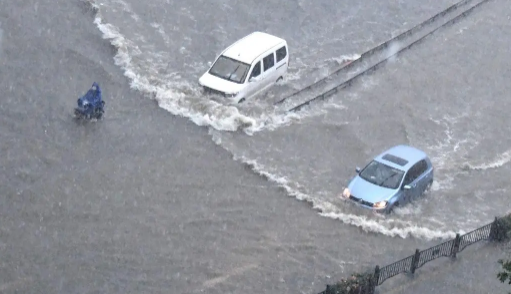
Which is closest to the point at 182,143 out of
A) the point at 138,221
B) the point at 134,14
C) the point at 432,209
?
the point at 138,221

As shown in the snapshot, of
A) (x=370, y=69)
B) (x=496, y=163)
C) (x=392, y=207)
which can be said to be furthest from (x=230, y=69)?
(x=496, y=163)

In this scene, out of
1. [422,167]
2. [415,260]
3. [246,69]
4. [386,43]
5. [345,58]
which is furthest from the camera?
[386,43]

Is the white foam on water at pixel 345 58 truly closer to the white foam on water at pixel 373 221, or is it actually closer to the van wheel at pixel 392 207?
the white foam on water at pixel 373 221

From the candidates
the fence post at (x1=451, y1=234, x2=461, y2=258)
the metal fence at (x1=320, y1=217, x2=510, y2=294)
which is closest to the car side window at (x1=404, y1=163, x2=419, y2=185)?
the metal fence at (x1=320, y1=217, x2=510, y2=294)

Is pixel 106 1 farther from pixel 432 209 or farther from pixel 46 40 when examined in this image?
pixel 432 209

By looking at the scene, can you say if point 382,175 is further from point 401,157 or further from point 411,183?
point 401,157

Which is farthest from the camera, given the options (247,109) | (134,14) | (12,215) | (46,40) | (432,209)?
(134,14)

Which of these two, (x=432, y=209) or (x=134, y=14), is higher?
(x=134, y=14)
